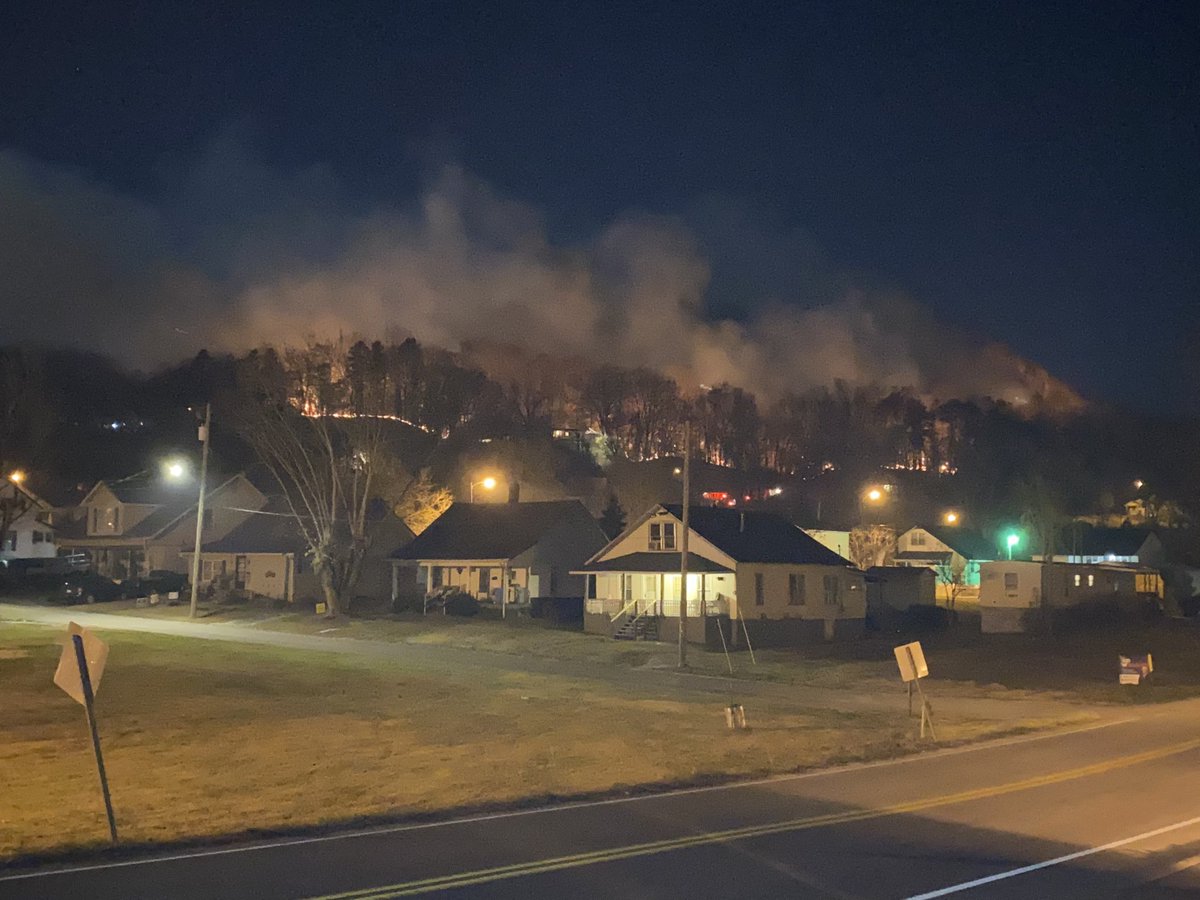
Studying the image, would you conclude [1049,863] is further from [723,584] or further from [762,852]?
[723,584]

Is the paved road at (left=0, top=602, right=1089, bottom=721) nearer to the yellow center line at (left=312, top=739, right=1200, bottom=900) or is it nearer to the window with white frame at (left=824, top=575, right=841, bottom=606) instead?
the yellow center line at (left=312, top=739, right=1200, bottom=900)

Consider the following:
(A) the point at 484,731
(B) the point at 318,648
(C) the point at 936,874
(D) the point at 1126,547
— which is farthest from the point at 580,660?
(D) the point at 1126,547

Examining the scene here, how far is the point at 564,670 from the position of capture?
36438mm

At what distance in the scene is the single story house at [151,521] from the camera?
74500 millimetres

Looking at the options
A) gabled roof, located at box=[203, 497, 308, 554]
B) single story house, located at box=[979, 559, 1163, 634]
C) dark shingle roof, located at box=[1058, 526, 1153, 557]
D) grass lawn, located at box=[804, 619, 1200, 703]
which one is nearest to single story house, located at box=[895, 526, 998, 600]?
dark shingle roof, located at box=[1058, 526, 1153, 557]

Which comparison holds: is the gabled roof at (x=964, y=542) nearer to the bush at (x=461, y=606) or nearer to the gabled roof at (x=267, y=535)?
the bush at (x=461, y=606)

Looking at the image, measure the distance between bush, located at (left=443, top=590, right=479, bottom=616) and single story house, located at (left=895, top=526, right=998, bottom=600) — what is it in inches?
1743

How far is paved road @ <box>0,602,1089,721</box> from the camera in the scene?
94.5ft

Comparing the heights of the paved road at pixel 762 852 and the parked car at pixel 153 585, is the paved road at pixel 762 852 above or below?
below

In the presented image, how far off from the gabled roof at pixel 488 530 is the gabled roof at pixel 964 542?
41.3 metres

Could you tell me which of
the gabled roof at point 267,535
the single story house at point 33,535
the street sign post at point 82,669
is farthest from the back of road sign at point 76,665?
the single story house at point 33,535

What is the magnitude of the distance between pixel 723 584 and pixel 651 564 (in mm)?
→ 3236

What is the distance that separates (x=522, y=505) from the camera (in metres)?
65.8

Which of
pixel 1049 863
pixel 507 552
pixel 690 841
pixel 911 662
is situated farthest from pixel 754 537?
pixel 1049 863
